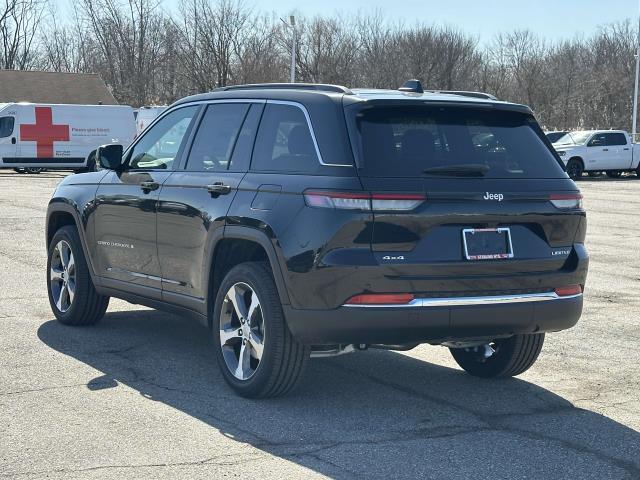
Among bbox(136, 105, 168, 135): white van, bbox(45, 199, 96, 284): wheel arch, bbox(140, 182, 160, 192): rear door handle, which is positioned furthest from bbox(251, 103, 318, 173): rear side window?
bbox(136, 105, 168, 135): white van

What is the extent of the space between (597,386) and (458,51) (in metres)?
75.4

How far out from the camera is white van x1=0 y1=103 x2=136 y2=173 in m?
38.0

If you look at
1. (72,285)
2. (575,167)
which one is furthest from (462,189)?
(575,167)

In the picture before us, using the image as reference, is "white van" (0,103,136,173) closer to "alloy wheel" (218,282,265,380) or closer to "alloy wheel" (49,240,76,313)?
"alloy wheel" (49,240,76,313)

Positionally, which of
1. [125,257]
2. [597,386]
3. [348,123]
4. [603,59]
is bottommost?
[597,386]

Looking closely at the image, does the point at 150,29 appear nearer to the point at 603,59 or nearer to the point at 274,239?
the point at 603,59

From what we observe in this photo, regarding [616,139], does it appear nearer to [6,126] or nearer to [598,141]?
[598,141]

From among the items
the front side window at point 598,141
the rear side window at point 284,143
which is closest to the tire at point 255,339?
the rear side window at point 284,143

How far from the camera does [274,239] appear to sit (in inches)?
236

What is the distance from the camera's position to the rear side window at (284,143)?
611 cm

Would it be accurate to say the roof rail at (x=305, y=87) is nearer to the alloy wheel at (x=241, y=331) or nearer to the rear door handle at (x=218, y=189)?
the rear door handle at (x=218, y=189)

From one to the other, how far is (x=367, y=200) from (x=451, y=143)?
74 centimetres

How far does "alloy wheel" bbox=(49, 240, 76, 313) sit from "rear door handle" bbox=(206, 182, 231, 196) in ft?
7.10

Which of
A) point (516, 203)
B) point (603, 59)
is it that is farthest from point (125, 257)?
point (603, 59)
